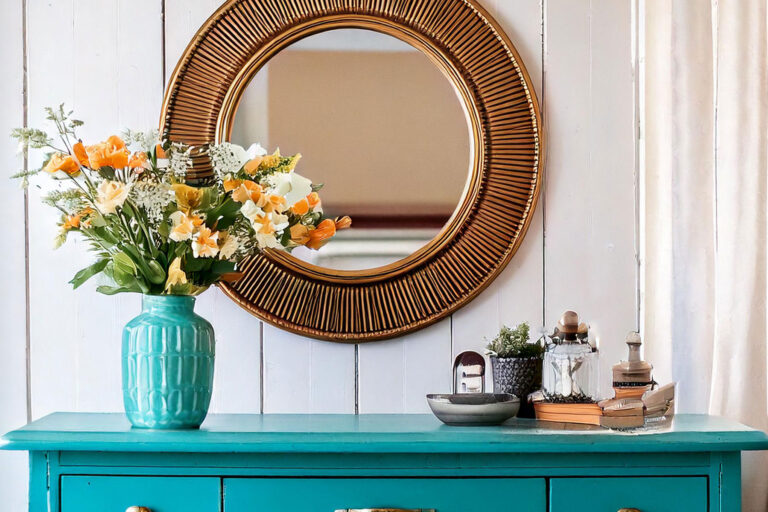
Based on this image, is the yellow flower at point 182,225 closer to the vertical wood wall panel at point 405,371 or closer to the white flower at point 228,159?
the white flower at point 228,159

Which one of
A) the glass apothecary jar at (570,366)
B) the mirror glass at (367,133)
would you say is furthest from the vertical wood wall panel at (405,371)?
the glass apothecary jar at (570,366)

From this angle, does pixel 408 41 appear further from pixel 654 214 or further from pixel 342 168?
pixel 654 214

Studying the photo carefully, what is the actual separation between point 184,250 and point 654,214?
113 centimetres

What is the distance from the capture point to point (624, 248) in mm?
2098

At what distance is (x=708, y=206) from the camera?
79.2 inches

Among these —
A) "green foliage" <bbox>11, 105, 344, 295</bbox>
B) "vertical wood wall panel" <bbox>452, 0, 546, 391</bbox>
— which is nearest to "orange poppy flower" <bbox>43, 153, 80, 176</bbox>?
"green foliage" <bbox>11, 105, 344, 295</bbox>

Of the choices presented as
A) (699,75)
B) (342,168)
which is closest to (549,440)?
(342,168)

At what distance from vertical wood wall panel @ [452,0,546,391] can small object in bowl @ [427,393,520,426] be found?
0.34 meters

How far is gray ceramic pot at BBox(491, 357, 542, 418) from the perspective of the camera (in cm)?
185

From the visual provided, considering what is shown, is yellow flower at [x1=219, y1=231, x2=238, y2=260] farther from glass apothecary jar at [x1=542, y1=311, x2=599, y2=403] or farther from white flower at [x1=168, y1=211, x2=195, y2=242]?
glass apothecary jar at [x1=542, y1=311, x2=599, y2=403]

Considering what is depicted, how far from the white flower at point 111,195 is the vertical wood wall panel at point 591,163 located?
3.38 feet

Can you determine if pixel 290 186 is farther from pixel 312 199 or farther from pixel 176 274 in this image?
pixel 176 274

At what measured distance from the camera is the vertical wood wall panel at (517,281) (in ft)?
6.82

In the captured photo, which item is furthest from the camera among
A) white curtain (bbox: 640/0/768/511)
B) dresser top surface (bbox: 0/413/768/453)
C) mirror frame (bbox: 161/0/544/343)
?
mirror frame (bbox: 161/0/544/343)
